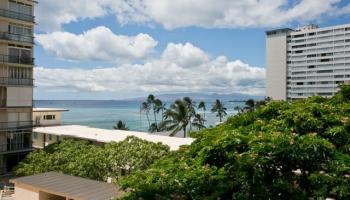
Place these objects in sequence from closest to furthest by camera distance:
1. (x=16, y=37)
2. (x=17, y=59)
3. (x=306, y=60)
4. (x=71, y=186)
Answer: (x=71, y=186) < (x=16, y=37) < (x=17, y=59) < (x=306, y=60)

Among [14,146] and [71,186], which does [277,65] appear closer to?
[14,146]

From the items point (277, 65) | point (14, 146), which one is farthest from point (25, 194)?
point (277, 65)

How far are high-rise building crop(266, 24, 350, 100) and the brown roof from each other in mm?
107147

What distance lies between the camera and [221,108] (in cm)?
8569

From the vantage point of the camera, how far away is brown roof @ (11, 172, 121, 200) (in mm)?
16625

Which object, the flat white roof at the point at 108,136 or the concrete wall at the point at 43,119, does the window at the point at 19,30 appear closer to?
the concrete wall at the point at 43,119

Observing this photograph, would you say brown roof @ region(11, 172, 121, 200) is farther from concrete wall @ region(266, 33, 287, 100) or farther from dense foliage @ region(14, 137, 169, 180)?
concrete wall @ region(266, 33, 287, 100)

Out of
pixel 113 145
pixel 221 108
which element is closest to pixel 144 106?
pixel 221 108

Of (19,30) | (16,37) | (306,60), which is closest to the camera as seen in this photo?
(16,37)

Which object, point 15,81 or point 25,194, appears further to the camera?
point 15,81

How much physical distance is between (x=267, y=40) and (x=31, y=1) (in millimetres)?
111133

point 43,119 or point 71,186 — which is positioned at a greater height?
point 43,119

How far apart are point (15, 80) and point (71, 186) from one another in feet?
80.2

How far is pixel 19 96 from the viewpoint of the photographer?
39.7 m
